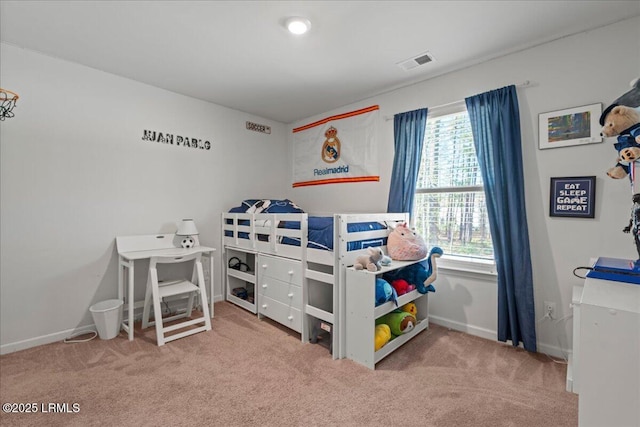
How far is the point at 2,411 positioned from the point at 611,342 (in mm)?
2665

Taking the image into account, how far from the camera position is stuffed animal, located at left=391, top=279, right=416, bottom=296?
2.31 m

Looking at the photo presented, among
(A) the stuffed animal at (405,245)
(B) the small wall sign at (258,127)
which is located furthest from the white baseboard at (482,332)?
(B) the small wall sign at (258,127)

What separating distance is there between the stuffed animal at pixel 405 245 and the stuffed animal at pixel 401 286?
0.61 feet

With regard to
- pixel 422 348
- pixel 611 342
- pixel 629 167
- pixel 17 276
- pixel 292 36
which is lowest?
pixel 422 348

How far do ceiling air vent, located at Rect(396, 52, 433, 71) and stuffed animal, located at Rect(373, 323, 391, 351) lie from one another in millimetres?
2150

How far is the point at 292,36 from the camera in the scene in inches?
82.5

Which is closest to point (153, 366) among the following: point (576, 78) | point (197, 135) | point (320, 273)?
point (320, 273)

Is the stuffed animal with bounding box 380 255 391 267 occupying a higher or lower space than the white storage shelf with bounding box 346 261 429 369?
higher

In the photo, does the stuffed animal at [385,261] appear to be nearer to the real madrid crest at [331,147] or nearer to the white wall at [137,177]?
the white wall at [137,177]

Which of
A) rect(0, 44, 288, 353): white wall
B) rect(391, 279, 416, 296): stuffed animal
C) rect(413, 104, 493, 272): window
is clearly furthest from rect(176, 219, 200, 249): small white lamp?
rect(413, 104, 493, 272): window

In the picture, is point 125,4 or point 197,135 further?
point 197,135

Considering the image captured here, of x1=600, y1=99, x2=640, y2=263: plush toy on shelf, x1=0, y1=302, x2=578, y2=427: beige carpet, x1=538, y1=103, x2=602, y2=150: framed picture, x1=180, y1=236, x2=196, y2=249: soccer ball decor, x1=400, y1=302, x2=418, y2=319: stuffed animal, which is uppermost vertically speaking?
x1=538, y1=103, x2=602, y2=150: framed picture

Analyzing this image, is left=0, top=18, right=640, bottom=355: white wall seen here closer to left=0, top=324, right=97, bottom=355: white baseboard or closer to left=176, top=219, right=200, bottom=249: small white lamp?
left=0, top=324, right=97, bottom=355: white baseboard

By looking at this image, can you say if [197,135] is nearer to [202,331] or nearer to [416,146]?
[202,331]
